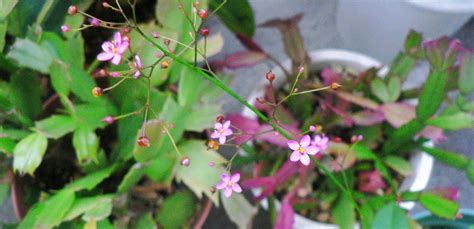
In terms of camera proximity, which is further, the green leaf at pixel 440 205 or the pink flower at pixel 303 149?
the green leaf at pixel 440 205

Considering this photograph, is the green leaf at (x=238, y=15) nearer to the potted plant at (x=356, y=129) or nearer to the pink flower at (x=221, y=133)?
the potted plant at (x=356, y=129)

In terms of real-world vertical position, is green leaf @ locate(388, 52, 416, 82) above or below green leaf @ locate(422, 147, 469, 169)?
above

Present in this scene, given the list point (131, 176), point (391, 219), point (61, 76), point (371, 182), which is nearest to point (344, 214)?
point (371, 182)

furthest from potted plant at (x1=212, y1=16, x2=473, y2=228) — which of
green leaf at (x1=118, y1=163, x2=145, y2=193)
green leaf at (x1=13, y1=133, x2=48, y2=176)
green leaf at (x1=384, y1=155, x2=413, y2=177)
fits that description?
green leaf at (x1=13, y1=133, x2=48, y2=176)

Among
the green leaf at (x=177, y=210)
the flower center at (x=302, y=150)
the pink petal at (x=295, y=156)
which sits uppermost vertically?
the flower center at (x=302, y=150)

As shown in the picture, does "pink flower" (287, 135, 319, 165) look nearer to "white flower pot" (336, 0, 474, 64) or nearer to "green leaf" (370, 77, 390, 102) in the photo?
"green leaf" (370, 77, 390, 102)

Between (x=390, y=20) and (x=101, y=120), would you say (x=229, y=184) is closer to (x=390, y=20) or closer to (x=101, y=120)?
(x=101, y=120)

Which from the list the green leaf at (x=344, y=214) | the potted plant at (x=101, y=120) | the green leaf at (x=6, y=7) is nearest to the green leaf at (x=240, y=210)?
the potted plant at (x=101, y=120)

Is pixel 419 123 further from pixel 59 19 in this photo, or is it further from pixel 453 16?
pixel 59 19
